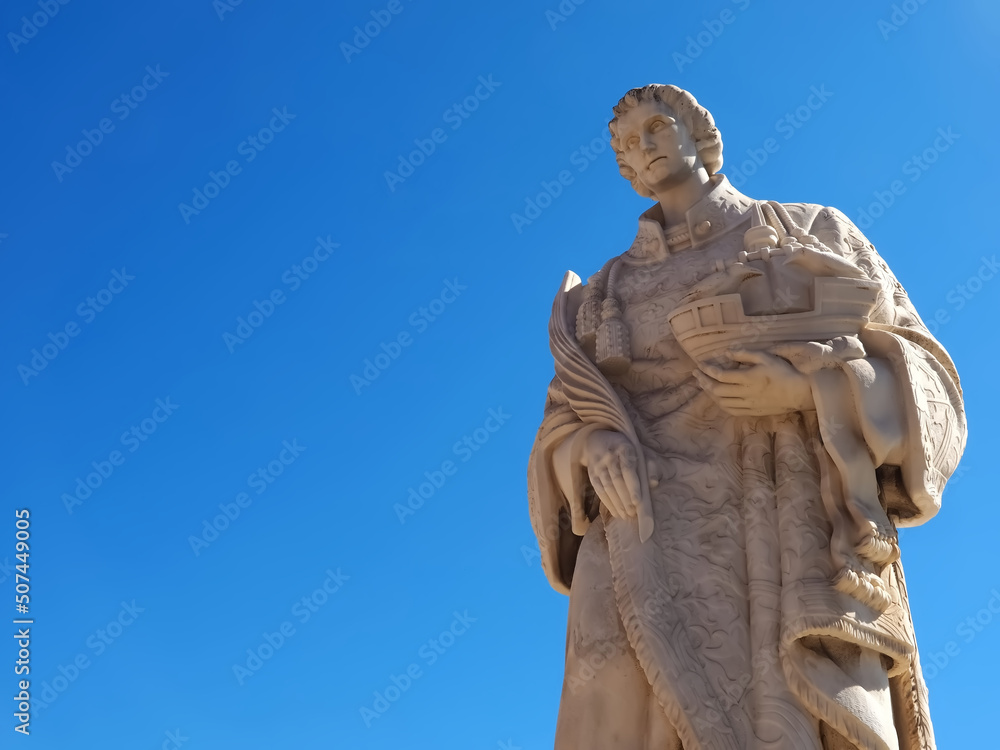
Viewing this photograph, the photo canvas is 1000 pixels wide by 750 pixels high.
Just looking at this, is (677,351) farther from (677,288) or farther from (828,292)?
(828,292)

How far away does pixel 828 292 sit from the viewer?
5984mm

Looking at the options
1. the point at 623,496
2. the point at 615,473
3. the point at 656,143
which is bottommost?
the point at 623,496

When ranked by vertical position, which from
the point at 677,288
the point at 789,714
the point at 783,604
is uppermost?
the point at 677,288

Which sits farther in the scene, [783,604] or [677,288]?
[677,288]

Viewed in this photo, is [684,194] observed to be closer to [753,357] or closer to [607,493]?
[753,357]

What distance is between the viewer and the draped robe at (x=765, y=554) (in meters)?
5.42

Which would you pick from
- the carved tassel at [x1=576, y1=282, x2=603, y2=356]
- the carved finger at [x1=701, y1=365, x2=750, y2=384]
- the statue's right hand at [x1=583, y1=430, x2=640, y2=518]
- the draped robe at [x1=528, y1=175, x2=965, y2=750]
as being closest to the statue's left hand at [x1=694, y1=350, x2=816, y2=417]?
the carved finger at [x1=701, y1=365, x2=750, y2=384]

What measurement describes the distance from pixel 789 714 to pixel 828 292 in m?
2.09

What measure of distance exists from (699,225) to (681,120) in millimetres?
659

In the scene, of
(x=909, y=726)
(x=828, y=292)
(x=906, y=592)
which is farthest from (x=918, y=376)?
(x=909, y=726)

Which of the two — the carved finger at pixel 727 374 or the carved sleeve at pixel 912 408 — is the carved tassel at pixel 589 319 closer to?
the carved finger at pixel 727 374

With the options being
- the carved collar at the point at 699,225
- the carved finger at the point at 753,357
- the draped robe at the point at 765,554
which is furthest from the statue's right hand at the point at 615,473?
the carved collar at the point at 699,225

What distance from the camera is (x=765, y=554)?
580 centimetres

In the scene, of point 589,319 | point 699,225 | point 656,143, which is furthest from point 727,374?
point 656,143
